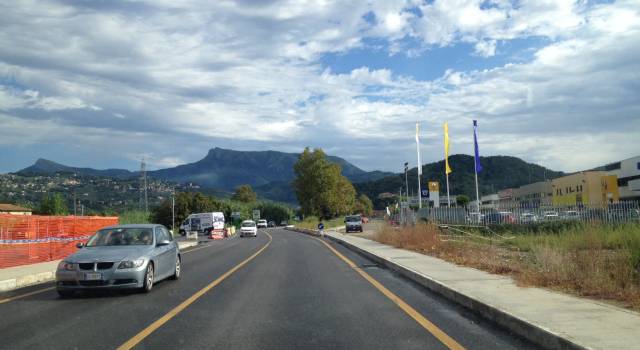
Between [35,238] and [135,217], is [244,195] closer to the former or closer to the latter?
[135,217]

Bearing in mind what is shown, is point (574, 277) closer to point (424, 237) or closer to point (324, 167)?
point (424, 237)

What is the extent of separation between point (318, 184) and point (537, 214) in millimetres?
69561

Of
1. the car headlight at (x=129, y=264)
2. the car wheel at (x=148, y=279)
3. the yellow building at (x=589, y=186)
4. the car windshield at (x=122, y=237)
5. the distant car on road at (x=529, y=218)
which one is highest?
the yellow building at (x=589, y=186)

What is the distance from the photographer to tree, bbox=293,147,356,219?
3964 inches

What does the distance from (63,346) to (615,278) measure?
29.6ft

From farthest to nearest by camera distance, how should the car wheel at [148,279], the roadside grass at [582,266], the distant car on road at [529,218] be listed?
the distant car on road at [529,218] → the car wheel at [148,279] → the roadside grass at [582,266]

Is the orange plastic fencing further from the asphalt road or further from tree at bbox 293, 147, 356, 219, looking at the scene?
tree at bbox 293, 147, 356, 219

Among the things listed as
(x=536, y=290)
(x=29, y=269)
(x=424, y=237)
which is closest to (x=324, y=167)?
(x=424, y=237)

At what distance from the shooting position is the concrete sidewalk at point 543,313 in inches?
264

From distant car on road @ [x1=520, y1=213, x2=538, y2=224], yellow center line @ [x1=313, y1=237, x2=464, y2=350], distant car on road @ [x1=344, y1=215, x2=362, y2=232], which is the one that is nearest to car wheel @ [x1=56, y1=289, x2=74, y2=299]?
yellow center line @ [x1=313, y1=237, x2=464, y2=350]

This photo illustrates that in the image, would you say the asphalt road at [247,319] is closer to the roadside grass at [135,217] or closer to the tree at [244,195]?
the roadside grass at [135,217]

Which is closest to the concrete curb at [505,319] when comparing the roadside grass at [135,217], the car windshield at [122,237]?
the car windshield at [122,237]

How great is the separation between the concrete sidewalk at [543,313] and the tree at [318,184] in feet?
285

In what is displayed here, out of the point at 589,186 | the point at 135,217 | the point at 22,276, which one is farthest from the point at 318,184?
the point at 22,276
